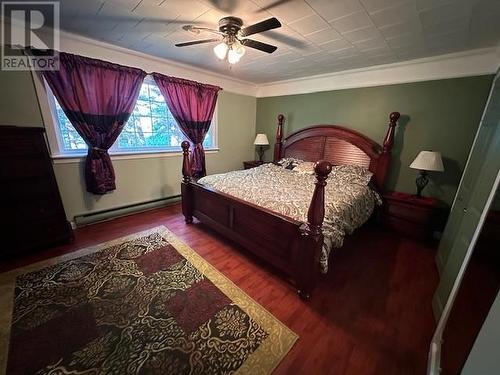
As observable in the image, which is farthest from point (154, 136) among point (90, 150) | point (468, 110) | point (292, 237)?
point (468, 110)

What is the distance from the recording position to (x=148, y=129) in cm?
341

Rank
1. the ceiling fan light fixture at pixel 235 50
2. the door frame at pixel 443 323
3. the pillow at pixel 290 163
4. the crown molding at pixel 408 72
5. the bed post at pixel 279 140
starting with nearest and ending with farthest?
the door frame at pixel 443 323 → the ceiling fan light fixture at pixel 235 50 → the crown molding at pixel 408 72 → the pillow at pixel 290 163 → the bed post at pixel 279 140

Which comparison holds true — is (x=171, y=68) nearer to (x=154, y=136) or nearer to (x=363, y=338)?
(x=154, y=136)

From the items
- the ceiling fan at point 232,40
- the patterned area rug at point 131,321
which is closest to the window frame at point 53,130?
the patterned area rug at point 131,321

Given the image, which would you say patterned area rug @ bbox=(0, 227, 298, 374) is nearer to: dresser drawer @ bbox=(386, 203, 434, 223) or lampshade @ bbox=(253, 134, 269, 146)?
dresser drawer @ bbox=(386, 203, 434, 223)

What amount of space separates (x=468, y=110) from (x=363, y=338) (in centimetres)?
296

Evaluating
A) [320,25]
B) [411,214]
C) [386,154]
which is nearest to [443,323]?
[411,214]

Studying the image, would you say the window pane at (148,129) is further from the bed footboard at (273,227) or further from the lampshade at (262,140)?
the lampshade at (262,140)

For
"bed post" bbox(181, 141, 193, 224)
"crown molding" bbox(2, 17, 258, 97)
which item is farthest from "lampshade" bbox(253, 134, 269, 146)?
"bed post" bbox(181, 141, 193, 224)

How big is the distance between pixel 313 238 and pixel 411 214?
6.55 ft

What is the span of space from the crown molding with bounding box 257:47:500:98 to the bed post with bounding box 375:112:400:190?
0.57m

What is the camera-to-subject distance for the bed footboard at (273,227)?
1.62 m

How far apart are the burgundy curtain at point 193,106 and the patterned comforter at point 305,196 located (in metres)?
1.12

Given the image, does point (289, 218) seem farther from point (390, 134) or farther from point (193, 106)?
point (193, 106)
